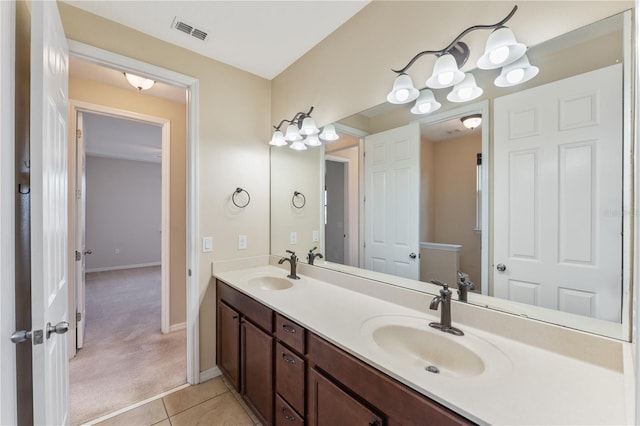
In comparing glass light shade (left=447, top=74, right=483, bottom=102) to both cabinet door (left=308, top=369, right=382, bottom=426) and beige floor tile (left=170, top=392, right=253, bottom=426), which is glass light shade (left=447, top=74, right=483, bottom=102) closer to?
cabinet door (left=308, top=369, right=382, bottom=426)

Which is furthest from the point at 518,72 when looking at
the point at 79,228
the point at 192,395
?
the point at 79,228

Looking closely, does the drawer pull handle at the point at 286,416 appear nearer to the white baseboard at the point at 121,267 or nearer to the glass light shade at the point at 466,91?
the glass light shade at the point at 466,91

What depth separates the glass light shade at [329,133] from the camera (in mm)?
1968

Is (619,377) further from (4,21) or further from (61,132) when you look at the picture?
(61,132)

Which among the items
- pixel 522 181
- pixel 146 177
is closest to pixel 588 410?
pixel 522 181

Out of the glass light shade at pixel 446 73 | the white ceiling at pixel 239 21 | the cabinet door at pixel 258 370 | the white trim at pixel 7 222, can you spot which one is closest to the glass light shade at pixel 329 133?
the white ceiling at pixel 239 21

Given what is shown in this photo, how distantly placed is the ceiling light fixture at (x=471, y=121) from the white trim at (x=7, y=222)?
5.82ft

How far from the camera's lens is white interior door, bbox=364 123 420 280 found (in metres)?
1.53

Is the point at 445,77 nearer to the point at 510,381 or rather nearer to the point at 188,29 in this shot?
the point at 510,381

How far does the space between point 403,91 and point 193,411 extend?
2.39 meters

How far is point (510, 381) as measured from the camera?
0.81 metres

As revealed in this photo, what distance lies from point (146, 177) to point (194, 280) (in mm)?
5745

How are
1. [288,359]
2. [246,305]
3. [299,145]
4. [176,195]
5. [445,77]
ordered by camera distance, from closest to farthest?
[445,77], [288,359], [246,305], [299,145], [176,195]

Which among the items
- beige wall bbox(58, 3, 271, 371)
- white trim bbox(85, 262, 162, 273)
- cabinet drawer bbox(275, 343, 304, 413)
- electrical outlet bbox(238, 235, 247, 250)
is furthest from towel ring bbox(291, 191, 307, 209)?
white trim bbox(85, 262, 162, 273)
